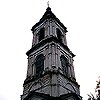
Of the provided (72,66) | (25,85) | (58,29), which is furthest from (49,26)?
(25,85)

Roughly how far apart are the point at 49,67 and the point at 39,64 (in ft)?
8.30

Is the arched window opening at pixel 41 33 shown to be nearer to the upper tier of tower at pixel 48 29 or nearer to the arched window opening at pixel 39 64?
the upper tier of tower at pixel 48 29

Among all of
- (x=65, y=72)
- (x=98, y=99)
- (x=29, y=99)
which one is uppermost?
(x=65, y=72)

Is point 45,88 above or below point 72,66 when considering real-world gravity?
below

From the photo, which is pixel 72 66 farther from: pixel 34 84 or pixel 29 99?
pixel 29 99

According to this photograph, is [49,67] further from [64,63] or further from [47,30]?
[47,30]

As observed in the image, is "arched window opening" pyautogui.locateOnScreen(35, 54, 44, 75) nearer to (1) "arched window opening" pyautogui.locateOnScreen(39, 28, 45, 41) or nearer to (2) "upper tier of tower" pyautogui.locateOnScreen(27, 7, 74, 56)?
(2) "upper tier of tower" pyautogui.locateOnScreen(27, 7, 74, 56)

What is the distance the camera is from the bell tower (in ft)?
76.6

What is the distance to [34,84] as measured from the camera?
25500 mm

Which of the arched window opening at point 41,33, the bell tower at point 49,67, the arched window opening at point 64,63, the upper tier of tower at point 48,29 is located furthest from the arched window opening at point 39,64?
the arched window opening at point 41,33

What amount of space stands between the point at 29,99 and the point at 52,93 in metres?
2.46

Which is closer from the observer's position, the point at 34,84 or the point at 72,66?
the point at 34,84

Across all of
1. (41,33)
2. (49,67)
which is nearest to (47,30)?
(41,33)

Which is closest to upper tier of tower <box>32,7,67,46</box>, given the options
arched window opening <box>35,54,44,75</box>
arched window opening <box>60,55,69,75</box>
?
arched window opening <box>35,54,44,75</box>
